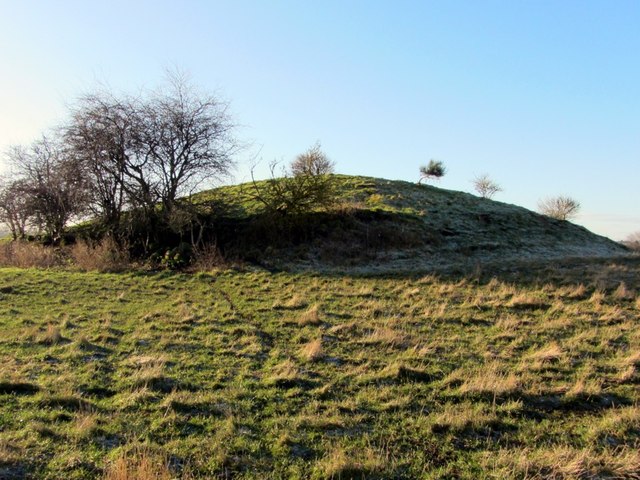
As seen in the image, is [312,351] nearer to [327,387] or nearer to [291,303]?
[327,387]

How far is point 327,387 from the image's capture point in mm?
6648

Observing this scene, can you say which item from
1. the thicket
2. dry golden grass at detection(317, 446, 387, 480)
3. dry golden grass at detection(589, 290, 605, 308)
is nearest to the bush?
the thicket

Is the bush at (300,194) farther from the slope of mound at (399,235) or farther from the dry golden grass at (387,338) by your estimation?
the dry golden grass at (387,338)

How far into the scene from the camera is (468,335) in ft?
31.9

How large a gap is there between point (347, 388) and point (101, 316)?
7805mm

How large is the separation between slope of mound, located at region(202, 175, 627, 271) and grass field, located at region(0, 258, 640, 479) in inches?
294

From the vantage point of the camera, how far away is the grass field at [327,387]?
4566 mm

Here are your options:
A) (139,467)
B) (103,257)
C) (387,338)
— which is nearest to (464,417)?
(139,467)

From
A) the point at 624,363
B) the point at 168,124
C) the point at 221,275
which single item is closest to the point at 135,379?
the point at 624,363

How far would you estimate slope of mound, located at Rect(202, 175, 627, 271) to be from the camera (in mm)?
20891

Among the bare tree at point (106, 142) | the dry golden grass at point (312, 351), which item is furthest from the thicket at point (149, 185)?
the dry golden grass at point (312, 351)

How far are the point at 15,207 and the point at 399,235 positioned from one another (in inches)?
928

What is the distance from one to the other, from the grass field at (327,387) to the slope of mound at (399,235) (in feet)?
24.5

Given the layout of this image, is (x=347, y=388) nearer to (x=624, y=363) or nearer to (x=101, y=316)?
(x=624, y=363)
